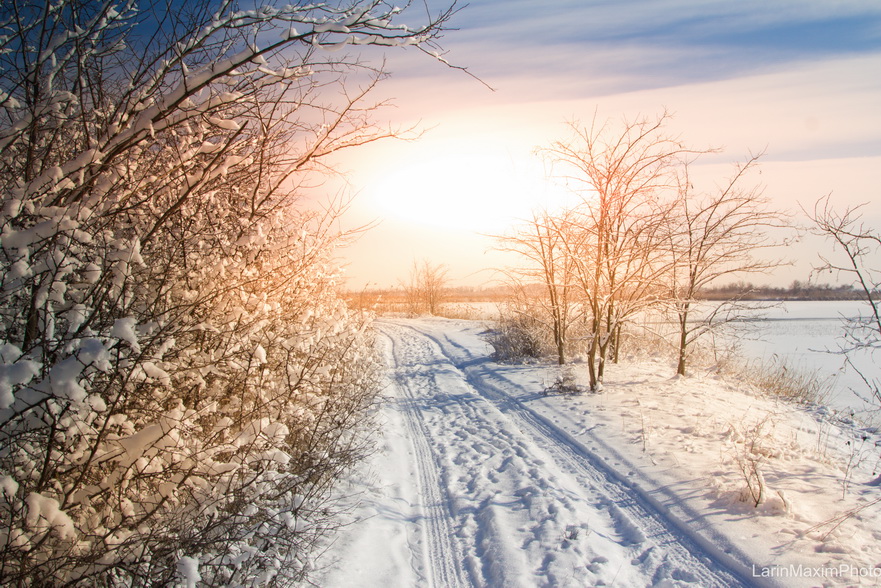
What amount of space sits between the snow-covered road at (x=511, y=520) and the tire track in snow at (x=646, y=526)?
11mm

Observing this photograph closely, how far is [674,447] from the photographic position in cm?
627

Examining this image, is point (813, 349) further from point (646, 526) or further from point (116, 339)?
point (116, 339)

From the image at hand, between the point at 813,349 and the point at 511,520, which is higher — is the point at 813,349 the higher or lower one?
the higher one

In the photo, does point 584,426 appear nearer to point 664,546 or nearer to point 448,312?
point 664,546

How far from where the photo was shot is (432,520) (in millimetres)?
4699

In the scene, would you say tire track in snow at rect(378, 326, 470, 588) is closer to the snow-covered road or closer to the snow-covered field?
the snow-covered road

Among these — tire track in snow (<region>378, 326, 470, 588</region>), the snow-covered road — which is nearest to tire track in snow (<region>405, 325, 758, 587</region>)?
the snow-covered road

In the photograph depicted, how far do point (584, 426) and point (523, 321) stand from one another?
7.63m

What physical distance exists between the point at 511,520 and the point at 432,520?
0.78m

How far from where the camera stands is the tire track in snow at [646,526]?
368 cm

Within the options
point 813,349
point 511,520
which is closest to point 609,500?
point 511,520

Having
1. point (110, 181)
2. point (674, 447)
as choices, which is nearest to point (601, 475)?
point (674, 447)

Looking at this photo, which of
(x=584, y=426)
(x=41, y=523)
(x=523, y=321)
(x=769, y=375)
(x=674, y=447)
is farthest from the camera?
(x=523, y=321)

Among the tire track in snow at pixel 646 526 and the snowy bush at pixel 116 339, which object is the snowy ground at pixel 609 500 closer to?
the tire track in snow at pixel 646 526
